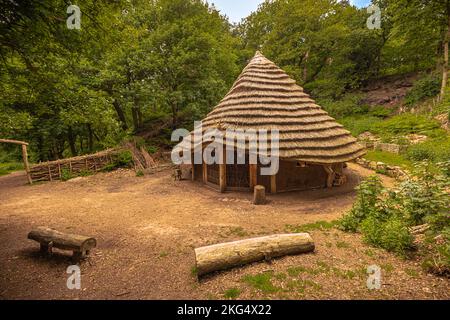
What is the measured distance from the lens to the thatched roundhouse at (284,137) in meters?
10.8

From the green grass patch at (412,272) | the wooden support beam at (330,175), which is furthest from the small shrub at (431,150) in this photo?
the green grass patch at (412,272)

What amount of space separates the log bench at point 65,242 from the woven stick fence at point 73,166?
430 inches

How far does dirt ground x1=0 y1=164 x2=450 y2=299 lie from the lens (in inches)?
168

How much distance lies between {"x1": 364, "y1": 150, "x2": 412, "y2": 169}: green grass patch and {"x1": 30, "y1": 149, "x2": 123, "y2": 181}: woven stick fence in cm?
1836

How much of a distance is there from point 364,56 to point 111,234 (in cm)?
3289

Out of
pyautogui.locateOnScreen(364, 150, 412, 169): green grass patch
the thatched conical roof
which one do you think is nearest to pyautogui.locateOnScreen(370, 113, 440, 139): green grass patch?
pyautogui.locateOnScreen(364, 150, 412, 169): green grass patch

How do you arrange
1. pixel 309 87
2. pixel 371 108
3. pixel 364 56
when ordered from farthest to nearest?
pixel 309 87, pixel 364 56, pixel 371 108

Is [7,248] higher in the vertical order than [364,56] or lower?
lower

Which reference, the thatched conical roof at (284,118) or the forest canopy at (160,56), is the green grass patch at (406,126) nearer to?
the forest canopy at (160,56)

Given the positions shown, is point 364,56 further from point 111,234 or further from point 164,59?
point 111,234

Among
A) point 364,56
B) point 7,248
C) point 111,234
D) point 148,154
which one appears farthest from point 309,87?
point 7,248

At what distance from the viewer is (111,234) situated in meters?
7.38

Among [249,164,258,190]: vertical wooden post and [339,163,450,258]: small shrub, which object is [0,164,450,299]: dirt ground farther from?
[249,164,258,190]: vertical wooden post
